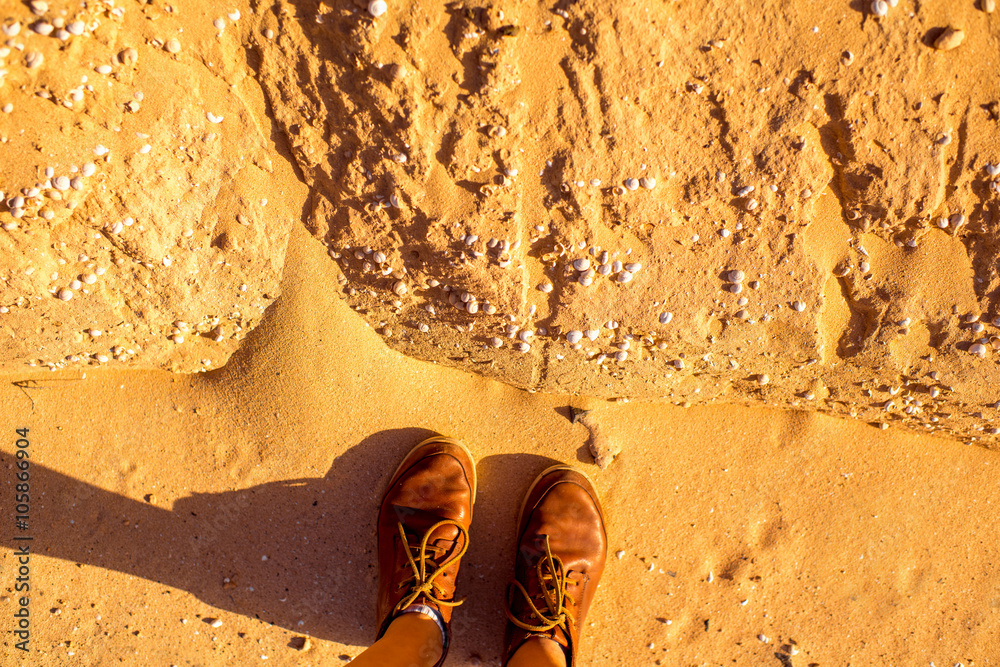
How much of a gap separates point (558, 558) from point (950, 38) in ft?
6.70

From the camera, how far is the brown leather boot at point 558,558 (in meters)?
2.01

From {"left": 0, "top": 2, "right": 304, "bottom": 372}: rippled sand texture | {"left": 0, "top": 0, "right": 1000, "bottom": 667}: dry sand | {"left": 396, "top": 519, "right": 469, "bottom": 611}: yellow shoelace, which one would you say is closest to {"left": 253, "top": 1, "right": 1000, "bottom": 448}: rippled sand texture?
{"left": 0, "top": 0, "right": 1000, "bottom": 667}: dry sand

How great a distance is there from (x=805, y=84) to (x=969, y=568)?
1990mm

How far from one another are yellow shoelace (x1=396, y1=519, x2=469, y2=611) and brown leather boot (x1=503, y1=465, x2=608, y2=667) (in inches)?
9.1

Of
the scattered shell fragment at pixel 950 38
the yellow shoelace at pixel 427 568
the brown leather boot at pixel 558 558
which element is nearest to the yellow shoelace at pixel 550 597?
the brown leather boot at pixel 558 558

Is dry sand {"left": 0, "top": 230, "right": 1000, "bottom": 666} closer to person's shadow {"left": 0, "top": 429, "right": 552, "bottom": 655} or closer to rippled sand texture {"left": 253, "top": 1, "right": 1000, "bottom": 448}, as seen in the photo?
person's shadow {"left": 0, "top": 429, "right": 552, "bottom": 655}

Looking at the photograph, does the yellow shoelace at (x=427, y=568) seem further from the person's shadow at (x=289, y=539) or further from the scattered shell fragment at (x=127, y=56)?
the scattered shell fragment at (x=127, y=56)

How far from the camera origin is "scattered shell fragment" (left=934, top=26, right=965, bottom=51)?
4.80ft

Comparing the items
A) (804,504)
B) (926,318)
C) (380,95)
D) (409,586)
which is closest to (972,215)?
(926,318)

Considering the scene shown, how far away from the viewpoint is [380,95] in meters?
1.60

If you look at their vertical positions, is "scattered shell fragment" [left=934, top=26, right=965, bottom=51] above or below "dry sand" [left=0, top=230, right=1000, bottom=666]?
above

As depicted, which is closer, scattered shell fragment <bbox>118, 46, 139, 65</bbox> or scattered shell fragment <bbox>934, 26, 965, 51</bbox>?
scattered shell fragment <bbox>934, 26, 965, 51</bbox>

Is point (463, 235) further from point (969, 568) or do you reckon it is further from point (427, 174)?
point (969, 568)

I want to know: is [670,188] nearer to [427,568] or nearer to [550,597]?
[550,597]
